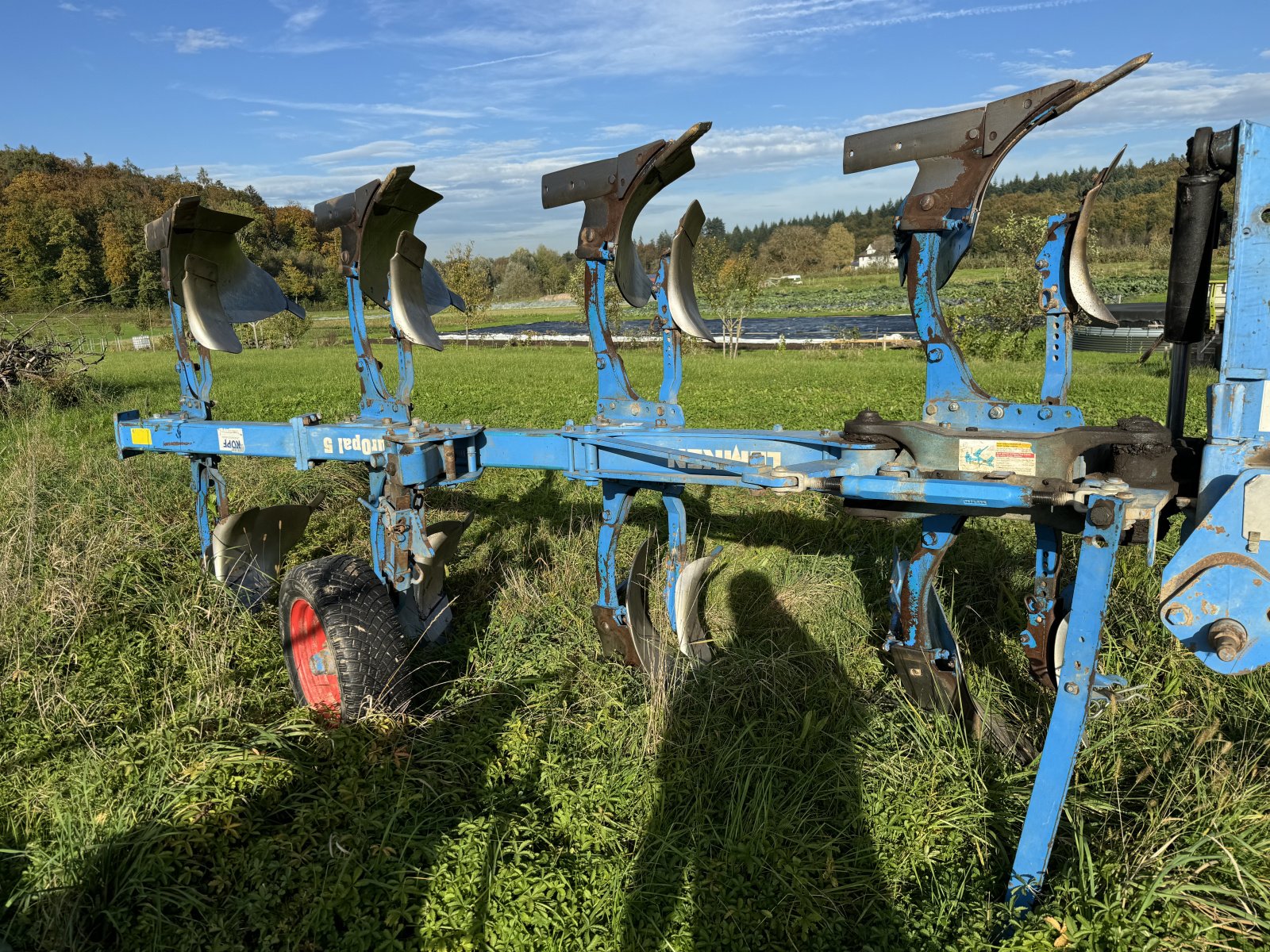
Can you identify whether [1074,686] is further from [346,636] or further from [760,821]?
[346,636]

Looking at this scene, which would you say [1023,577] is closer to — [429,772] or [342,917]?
[429,772]

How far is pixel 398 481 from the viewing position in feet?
12.5

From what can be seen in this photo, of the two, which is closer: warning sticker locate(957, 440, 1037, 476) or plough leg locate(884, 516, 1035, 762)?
warning sticker locate(957, 440, 1037, 476)

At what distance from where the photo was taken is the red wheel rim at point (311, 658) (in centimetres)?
414

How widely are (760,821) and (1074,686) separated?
4.18 feet

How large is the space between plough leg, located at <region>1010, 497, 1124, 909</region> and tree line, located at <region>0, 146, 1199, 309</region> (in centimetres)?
139

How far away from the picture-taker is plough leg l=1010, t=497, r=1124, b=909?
2391mm

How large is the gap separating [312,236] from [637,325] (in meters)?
18.7

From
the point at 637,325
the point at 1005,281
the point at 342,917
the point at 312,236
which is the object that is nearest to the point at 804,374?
the point at 1005,281

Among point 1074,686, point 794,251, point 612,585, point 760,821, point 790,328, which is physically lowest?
point 760,821

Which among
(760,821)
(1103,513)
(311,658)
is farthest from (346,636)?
(1103,513)

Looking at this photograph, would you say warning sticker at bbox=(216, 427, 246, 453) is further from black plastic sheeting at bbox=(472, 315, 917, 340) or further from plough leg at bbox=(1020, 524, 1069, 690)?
black plastic sheeting at bbox=(472, 315, 917, 340)

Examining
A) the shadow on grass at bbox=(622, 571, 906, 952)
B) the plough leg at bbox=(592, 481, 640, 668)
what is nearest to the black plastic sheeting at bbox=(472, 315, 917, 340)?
the plough leg at bbox=(592, 481, 640, 668)

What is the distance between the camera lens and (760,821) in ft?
10.3
